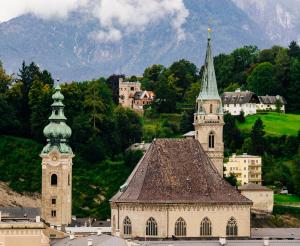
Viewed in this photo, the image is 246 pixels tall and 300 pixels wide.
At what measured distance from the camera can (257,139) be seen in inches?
5340

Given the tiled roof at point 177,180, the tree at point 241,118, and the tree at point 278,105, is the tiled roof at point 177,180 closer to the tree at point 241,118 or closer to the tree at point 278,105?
the tree at point 241,118

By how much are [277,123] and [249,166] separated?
2121 cm

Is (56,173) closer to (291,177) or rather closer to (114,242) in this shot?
(291,177)

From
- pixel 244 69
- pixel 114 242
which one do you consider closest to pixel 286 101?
pixel 244 69

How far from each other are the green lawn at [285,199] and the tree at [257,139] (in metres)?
9.56

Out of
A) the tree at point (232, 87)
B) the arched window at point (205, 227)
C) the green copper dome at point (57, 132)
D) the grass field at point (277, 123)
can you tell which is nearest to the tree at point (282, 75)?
the grass field at point (277, 123)

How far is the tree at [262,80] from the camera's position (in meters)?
161

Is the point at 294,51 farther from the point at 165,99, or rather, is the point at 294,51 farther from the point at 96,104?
the point at 96,104

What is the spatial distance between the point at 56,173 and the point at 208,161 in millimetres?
20507

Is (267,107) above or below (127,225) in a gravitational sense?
above

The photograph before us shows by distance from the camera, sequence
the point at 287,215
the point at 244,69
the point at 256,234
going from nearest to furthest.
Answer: the point at 256,234 < the point at 287,215 < the point at 244,69

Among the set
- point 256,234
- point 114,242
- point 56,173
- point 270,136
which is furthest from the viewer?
point 270,136

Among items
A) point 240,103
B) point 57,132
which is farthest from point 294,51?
point 57,132

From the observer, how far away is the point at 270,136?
13938 cm
